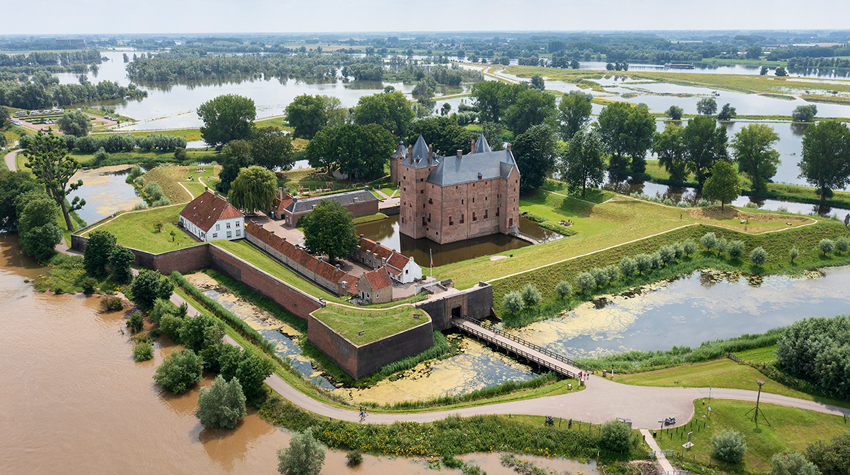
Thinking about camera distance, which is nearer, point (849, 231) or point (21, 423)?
point (21, 423)

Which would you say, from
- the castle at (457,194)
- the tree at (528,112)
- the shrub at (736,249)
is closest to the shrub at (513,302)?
the castle at (457,194)

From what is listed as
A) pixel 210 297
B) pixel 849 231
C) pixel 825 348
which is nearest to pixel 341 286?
pixel 210 297

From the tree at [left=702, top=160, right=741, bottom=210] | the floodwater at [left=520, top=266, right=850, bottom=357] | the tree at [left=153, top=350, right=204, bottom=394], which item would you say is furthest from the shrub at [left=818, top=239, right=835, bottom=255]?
the tree at [left=153, top=350, right=204, bottom=394]

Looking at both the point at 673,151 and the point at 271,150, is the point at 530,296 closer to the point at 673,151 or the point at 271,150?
the point at 271,150

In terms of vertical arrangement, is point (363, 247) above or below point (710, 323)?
above

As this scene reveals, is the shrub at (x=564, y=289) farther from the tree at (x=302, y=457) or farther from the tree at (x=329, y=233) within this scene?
the tree at (x=302, y=457)

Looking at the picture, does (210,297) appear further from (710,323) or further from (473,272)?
(710,323)

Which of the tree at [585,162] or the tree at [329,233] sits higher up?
the tree at [585,162]
